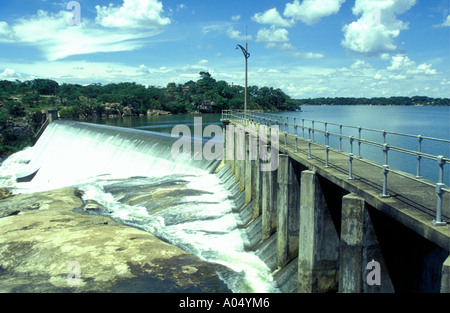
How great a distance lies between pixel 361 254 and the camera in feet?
28.2

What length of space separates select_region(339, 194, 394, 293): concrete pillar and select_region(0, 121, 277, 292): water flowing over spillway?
5066 mm

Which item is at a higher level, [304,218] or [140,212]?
[304,218]

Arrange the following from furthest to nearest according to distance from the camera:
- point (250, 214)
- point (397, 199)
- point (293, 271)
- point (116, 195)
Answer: point (116, 195) < point (250, 214) < point (293, 271) < point (397, 199)

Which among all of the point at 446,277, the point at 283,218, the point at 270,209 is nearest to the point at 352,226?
the point at 446,277

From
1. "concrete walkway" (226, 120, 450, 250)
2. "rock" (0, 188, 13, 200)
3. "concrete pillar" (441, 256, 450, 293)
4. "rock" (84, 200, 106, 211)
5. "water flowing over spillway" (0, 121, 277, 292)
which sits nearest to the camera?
"concrete pillar" (441, 256, 450, 293)

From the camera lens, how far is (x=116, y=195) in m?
27.1

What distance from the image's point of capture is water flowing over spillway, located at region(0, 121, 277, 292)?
16859mm

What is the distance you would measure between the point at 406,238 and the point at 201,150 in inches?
1031

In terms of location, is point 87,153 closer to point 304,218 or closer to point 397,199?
point 304,218

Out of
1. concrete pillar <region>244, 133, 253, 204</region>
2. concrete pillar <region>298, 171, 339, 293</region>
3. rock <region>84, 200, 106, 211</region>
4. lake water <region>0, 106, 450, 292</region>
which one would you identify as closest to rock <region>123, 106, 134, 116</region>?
lake water <region>0, 106, 450, 292</region>

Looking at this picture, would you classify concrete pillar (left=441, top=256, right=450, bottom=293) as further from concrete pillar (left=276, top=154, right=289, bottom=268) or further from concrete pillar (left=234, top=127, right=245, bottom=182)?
concrete pillar (left=234, top=127, right=245, bottom=182)

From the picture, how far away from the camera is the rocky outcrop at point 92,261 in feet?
43.1

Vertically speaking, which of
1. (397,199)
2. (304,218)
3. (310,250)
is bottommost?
(310,250)
